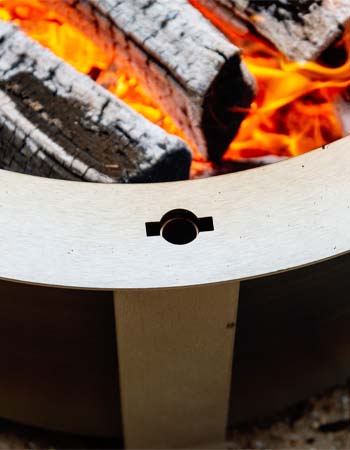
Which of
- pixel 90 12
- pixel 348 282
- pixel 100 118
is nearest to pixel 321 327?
pixel 348 282

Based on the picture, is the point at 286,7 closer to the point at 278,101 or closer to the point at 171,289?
the point at 278,101

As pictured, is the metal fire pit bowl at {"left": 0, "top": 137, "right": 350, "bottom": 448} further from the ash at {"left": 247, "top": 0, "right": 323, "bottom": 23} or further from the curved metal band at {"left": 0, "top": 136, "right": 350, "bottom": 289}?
the ash at {"left": 247, "top": 0, "right": 323, "bottom": 23}


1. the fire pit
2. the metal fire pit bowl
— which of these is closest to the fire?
the fire pit

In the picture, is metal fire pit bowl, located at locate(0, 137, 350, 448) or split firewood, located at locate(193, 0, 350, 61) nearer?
metal fire pit bowl, located at locate(0, 137, 350, 448)

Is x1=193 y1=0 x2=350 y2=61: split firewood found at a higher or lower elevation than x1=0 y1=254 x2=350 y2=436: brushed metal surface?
higher

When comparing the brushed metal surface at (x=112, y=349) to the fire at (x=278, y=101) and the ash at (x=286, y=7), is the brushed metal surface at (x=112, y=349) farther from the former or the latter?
the ash at (x=286, y=7)

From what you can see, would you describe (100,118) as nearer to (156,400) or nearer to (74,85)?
(74,85)

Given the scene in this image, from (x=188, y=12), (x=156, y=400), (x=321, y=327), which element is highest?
(x=188, y=12)

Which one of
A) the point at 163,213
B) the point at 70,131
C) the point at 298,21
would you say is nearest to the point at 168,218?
the point at 163,213
